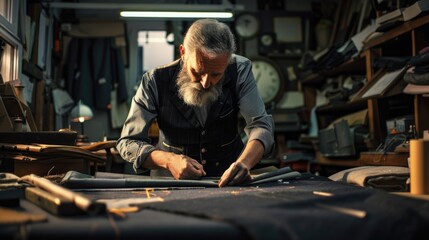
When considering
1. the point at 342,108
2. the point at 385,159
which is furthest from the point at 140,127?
the point at 342,108

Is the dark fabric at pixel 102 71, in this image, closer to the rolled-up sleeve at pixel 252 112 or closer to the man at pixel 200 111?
the man at pixel 200 111

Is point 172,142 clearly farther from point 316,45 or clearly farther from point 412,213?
point 316,45

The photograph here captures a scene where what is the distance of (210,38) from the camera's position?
1908 millimetres

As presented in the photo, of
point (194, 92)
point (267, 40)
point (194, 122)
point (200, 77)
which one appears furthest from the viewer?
point (267, 40)

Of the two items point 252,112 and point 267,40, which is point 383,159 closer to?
point 252,112

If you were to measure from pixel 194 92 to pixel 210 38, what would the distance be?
12.9 inches

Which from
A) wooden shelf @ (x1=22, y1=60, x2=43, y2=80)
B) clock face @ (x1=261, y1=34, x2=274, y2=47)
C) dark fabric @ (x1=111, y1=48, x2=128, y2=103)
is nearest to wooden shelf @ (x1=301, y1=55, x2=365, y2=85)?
clock face @ (x1=261, y1=34, x2=274, y2=47)

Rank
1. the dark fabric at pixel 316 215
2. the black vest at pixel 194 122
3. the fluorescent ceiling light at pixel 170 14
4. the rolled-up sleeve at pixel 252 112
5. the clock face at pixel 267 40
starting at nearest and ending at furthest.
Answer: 1. the dark fabric at pixel 316 215
2. the rolled-up sleeve at pixel 252 112
3. the black vest at pixel 194 122
4. the fluorescent ceiling light at pixel 170 14
5. the clock face at pixel 267 40

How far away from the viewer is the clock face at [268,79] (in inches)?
248

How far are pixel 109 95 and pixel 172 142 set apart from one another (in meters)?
4.22

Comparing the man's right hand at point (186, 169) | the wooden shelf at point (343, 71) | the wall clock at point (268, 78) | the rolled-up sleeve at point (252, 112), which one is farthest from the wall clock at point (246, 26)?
the man's right hand at point (186, 169)

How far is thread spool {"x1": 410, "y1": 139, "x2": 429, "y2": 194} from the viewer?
135 cm

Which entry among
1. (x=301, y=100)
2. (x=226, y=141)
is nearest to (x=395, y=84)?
(x=226, y=141)

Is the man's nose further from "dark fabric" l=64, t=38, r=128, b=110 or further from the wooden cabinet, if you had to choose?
"dark fabric" l=64, t=38, r=128, b=110
